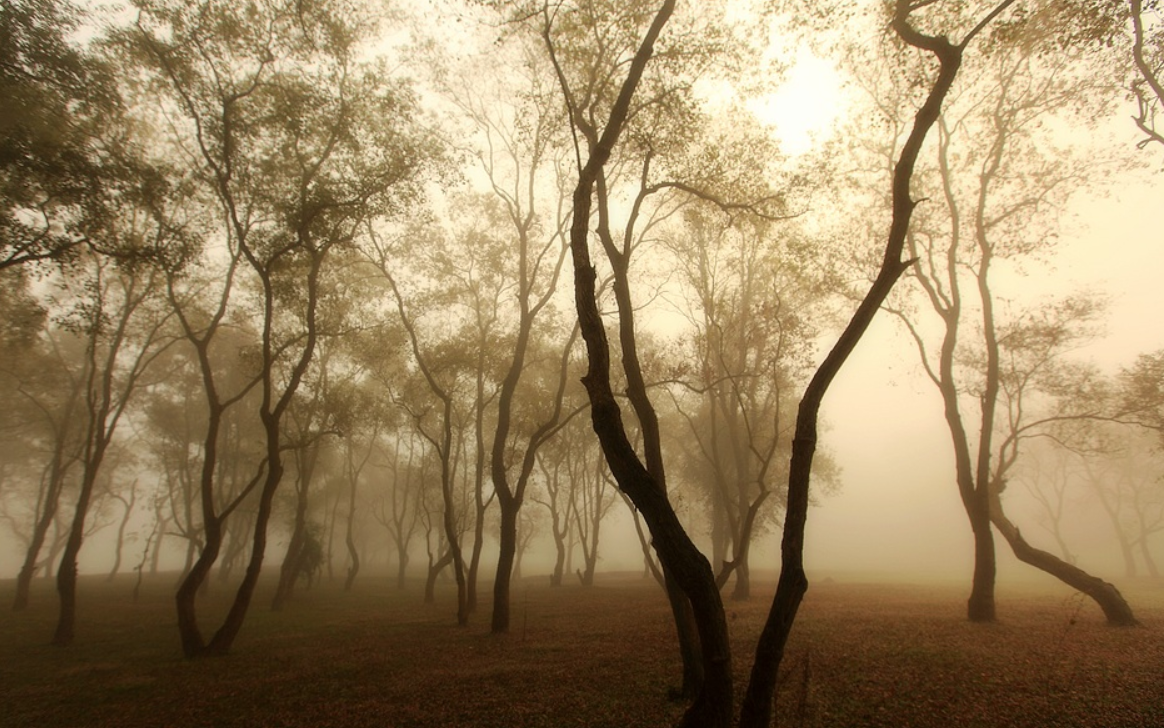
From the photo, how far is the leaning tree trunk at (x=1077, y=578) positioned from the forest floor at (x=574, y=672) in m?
0.62

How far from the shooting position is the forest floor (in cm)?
937

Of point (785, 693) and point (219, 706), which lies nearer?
point (785, 693)

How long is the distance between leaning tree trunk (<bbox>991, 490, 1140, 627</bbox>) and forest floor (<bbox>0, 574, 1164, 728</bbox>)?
0.62 meters

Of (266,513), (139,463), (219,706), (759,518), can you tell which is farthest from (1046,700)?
(139,463)

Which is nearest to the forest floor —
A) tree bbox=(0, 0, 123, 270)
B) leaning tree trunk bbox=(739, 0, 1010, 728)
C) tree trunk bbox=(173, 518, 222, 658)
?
tree trunk bbox=(173, 518, 222, 658)

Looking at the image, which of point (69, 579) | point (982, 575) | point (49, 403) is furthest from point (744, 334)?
point (49, 403)

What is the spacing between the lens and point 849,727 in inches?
331

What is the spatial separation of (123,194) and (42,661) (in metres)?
13.7

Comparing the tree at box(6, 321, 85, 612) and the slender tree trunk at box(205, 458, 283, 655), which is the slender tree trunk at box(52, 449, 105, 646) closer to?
the tree at box(6, 321, 85, 612)

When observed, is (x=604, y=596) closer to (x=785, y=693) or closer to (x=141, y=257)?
(x=785, y=693)

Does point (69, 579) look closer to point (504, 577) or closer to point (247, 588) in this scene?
point (247, 588)

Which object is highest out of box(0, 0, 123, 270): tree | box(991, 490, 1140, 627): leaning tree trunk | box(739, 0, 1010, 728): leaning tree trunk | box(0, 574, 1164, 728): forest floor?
box(0, 0, 123, 270): tree

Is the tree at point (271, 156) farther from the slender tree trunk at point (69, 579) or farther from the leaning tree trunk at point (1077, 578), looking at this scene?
the leaning tree trunk at point (1077, 578)

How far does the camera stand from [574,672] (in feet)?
40.3
